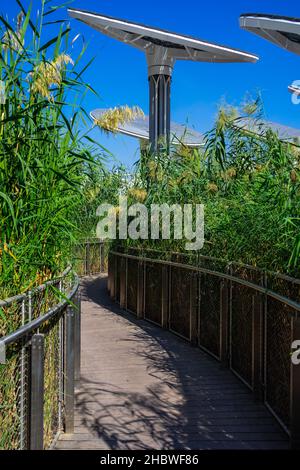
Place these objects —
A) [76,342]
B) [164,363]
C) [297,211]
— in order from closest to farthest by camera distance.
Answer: [297,211] < [76,342] < [164,363]

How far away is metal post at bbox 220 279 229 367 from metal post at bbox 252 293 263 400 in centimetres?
116

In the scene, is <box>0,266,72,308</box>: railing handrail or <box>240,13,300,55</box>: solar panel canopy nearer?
<box>0,266,72,308</box>: railing handrail

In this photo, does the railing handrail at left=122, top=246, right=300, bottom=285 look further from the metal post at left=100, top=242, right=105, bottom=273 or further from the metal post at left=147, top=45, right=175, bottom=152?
the metal post at left=100, top=242, right=105, bottom=273

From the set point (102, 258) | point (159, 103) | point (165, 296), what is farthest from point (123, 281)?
point (159, 103)

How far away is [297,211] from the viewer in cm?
464

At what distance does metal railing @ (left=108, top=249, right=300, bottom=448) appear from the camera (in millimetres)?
4859

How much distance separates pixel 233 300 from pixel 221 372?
85 cm

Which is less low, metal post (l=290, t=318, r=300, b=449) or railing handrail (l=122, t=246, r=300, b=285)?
railing handrail (l=122, t=246, r=300, b=285)

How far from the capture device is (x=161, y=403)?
5.57 metres

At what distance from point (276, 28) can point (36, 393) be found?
52.9ft

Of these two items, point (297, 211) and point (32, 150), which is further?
point (297, 211)

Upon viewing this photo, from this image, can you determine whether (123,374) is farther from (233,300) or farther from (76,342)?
Result: (233,300)

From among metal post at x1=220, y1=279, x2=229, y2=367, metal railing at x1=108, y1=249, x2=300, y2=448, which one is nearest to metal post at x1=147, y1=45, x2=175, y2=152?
metal railing at x1=108, y1=249, x2=300, y2=448
